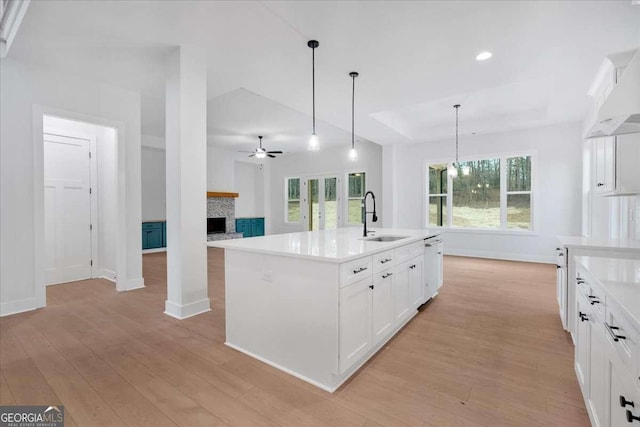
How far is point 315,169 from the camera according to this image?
9.48m

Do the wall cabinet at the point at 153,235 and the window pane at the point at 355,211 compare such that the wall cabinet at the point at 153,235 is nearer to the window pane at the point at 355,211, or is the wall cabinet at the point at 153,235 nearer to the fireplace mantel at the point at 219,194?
the fireplace mantel at the point at 219,194

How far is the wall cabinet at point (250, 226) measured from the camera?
982 centimetres

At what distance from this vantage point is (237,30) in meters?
2.72

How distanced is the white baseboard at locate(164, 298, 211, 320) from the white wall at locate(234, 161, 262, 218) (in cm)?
698

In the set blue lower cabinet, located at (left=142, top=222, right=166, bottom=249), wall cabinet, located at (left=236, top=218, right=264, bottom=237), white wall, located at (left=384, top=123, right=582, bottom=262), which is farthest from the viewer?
wall cabinet, located at (left=236, top=218, right=264, bottom=237)

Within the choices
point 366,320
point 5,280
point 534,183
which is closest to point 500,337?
point 366,320

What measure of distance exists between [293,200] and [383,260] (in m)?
7.94

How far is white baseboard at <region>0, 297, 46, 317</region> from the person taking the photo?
319cm

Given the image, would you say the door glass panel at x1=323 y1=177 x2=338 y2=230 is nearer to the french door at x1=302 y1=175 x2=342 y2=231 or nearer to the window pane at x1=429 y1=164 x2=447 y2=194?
the french door at x1=302 y1=175 x2=342 y2=231

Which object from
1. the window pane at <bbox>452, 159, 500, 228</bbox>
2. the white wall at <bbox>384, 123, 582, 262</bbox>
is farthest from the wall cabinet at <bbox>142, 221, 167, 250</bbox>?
the window pane at <bbox>452, 159, 500, 228</bbox>

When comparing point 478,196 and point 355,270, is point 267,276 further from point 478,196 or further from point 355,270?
point 478,196

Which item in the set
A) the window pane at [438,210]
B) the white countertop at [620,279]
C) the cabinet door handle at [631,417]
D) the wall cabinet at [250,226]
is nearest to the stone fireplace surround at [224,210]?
the wall cabinet at [250,226]

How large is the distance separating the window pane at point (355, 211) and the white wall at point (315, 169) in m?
0.54

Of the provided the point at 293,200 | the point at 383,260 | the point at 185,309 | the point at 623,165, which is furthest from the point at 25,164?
the point at 293,200
